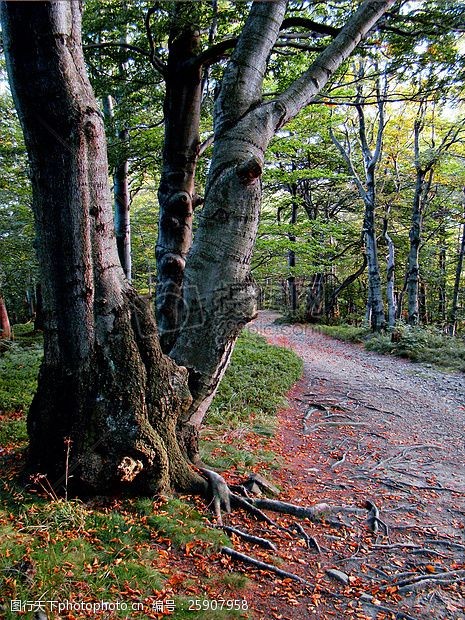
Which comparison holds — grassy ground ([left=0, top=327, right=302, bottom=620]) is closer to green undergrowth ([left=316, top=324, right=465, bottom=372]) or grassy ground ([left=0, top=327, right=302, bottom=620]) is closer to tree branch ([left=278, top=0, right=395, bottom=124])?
tree branch ([left=278, top=0, right=395, bottom=124])

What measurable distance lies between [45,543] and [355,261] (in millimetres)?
23190

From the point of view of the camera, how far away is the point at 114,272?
313 cm

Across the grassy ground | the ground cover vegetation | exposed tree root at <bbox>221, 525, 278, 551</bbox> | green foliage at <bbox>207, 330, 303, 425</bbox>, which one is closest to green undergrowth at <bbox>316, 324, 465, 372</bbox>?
green foliage at <bbox>207, 330, 303, 425</bbox>

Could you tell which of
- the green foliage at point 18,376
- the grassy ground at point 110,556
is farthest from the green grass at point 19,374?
the grassy ground at point 110,556

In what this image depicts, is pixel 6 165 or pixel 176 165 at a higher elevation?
pixel 6 165

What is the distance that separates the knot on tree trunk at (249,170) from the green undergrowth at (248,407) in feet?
10.4

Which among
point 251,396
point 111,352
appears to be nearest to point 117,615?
point 111,352

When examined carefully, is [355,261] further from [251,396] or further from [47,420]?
[47,420]

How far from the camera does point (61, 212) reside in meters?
2.78

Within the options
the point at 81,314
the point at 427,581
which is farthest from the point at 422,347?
the point at 81,314

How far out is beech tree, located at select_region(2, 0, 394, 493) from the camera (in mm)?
2619

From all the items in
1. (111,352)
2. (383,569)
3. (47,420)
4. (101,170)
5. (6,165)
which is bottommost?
(383,569)

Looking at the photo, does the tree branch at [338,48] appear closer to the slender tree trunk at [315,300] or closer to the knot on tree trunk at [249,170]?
the knot on tree trunk at [249,170]

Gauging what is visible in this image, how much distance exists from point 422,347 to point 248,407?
822 centimetres
